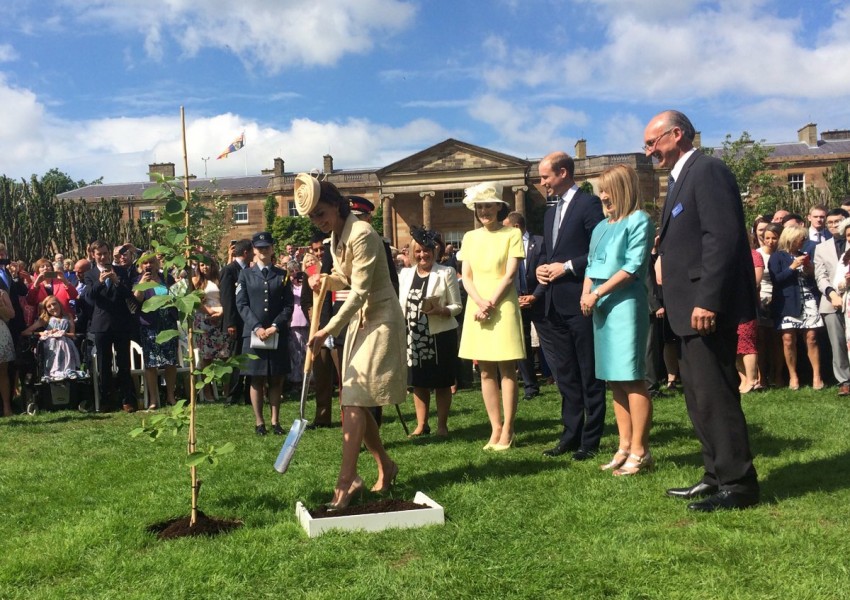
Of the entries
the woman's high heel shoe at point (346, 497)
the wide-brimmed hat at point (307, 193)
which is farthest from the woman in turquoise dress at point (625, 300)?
the wide-brimmed hat at point (307, 193)

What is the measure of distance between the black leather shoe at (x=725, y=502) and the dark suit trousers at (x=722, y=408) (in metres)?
0.04

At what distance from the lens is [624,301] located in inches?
230

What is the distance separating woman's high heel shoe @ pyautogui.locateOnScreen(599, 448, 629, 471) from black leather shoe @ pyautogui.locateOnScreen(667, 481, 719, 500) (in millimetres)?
872

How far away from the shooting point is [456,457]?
678 cm

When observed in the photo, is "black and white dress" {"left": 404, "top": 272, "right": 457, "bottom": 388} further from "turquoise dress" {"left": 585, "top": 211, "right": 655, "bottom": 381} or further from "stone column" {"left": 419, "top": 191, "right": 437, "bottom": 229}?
"stone column" {"left": 419, "top": 191, "right": 437, "bottom": 229}

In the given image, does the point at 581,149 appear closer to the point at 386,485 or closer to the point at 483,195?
the point at 483,195

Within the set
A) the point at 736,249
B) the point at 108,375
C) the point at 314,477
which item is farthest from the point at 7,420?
the point at 736,249

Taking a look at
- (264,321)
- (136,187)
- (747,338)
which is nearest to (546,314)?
(264,321)

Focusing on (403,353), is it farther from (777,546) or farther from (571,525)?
(777,546)

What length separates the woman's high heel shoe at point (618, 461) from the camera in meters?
5.96

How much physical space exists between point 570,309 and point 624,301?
30.2 inches

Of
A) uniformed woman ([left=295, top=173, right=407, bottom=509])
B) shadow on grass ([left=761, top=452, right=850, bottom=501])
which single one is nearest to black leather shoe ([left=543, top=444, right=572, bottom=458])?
shadow on grass ([left=761, top=452, right=850, bottom=501])

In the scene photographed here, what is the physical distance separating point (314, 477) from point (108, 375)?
6.97 metres

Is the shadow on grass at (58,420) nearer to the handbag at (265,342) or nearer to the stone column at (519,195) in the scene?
the handbag at (265,342)
